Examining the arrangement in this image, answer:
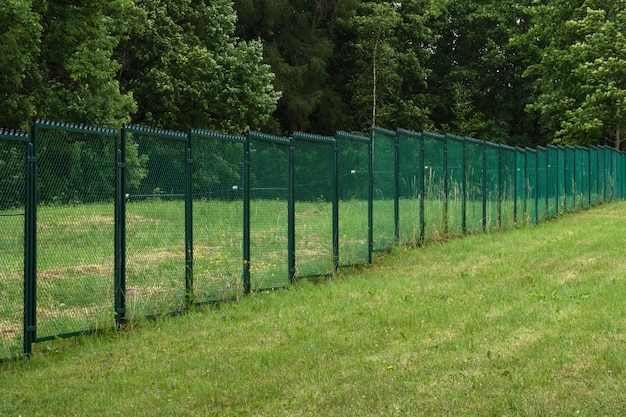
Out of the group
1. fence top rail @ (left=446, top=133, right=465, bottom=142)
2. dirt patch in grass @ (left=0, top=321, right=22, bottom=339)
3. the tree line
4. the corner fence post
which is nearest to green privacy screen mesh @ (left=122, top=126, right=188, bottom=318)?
dirt patch in grass @ (left=0, top=321, right=22, bottom=339)

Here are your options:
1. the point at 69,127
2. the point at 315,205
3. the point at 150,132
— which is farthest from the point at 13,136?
the point at 315,205

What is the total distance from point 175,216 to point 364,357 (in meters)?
3.33

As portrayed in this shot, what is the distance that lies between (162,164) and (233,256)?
182 cm

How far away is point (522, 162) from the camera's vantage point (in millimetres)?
24547

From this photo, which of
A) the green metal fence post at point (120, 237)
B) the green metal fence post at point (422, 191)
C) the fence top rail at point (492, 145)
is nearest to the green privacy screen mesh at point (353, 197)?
the green metal fence post at point (422, 191)

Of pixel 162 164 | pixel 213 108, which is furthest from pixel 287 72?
pixel 162 164

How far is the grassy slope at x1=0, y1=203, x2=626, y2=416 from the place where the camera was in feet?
22.0

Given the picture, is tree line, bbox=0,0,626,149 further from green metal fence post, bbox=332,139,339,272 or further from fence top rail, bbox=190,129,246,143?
fence top rail, bbox=190,129,246,143

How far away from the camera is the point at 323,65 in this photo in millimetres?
46031

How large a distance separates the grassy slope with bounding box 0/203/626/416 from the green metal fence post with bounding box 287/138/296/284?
457 millimetres

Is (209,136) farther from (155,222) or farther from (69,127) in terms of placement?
(69,127)

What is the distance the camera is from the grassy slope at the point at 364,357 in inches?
264

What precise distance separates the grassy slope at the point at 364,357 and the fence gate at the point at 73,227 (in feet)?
1.03

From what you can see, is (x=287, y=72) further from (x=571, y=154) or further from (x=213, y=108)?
(x=571, y=154)
